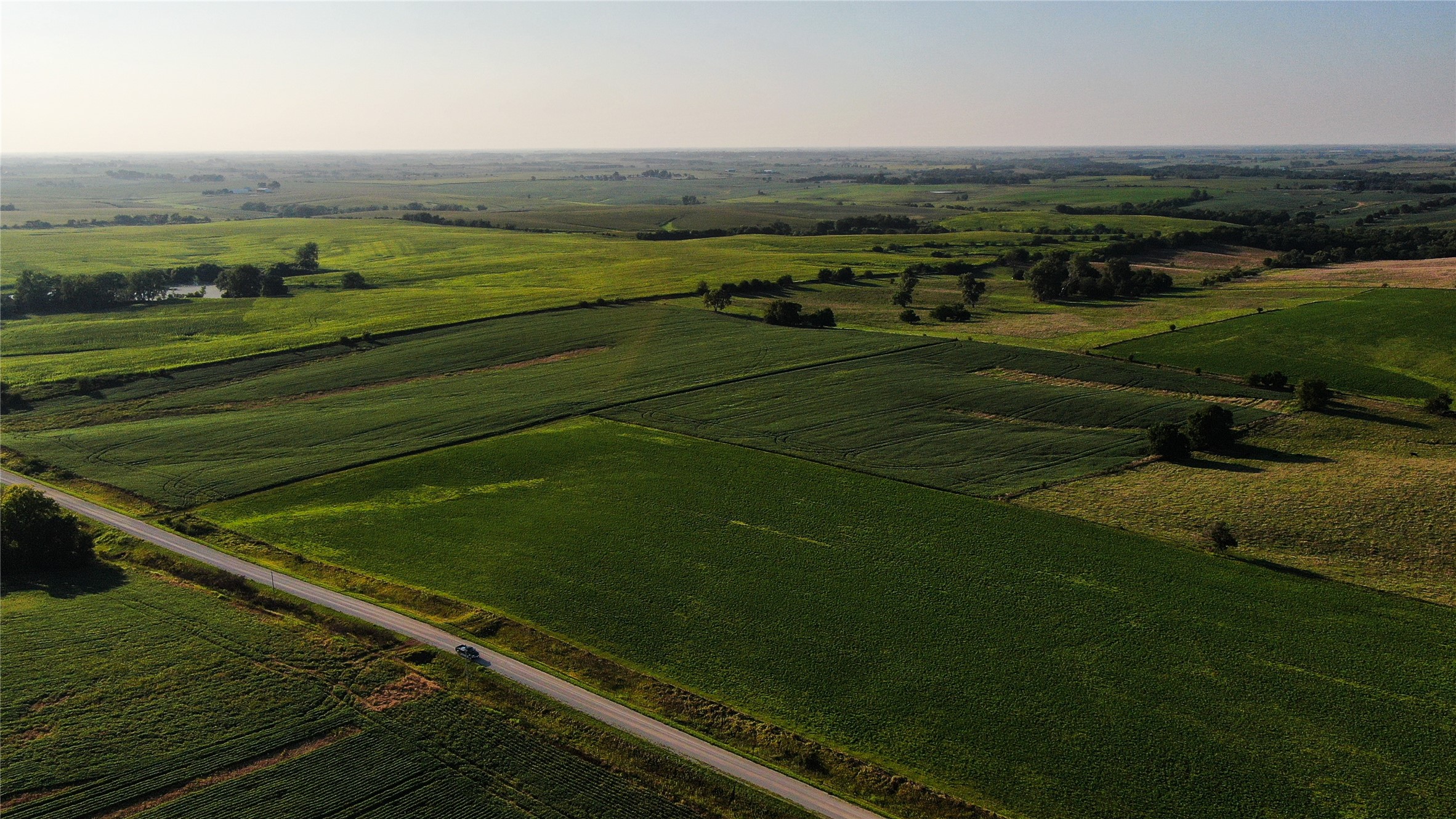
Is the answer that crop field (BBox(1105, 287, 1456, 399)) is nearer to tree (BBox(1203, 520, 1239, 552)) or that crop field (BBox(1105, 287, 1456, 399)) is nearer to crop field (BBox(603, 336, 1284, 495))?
crop field (BBox(603, 336, 1284, 495))

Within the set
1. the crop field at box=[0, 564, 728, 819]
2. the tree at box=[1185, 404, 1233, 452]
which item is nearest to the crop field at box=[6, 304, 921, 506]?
the crop field at box=[0, 564, 728, 819]

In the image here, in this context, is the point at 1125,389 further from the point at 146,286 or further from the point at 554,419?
the point at 146,286

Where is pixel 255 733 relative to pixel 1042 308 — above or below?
below

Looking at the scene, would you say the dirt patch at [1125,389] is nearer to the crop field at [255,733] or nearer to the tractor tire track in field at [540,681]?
the tractor tire track in field at [540,681]

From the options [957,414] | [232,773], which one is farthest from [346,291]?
[232,773]

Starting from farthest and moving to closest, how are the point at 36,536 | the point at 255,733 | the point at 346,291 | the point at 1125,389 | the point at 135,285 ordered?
the point at 346,291, the point at 135,285, the point at 1125,389, the point at 36,536, the point at 255,733

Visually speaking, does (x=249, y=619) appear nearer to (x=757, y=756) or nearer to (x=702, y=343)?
(x=757, y=756)
